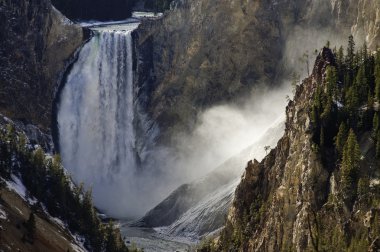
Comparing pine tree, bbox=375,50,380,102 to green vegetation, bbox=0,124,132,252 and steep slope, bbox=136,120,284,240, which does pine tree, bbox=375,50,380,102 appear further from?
green vegetation, bbox=0,124,132,252

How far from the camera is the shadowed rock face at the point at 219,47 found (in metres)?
129

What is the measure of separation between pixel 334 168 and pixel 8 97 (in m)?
75.3

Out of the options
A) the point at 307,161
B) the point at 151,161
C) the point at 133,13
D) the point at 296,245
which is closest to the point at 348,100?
the point at 307,161

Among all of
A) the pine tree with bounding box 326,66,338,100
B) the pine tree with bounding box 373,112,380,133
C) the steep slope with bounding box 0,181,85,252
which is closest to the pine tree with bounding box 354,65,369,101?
the pine tree with bounding box 326,66,338,100

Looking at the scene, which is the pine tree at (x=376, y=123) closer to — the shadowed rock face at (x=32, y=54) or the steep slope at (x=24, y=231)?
the steep slope at (x=24, y=231)

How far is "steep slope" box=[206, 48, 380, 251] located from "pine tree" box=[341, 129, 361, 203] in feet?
0.44

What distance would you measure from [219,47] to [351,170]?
66.8m

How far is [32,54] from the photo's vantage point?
14300 centimetres

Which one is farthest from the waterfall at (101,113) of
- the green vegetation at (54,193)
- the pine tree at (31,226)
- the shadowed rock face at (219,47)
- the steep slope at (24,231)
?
the pine tree at (31,226)

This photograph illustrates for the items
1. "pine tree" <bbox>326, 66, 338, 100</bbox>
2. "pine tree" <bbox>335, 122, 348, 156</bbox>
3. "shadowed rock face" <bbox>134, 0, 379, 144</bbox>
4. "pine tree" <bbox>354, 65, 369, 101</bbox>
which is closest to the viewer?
"pine tree" <bbox>335, 122, 348, 156</bbox>

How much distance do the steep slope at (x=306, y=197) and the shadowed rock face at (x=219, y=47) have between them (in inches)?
1404

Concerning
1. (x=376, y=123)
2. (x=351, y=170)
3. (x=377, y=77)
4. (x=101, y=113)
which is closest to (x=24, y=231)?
(x=351, y=170)

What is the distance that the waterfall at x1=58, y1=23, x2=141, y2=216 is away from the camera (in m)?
149

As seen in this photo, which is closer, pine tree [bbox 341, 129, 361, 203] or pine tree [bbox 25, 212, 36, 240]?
pine tree [bbox 341, 129, 361, 203]
